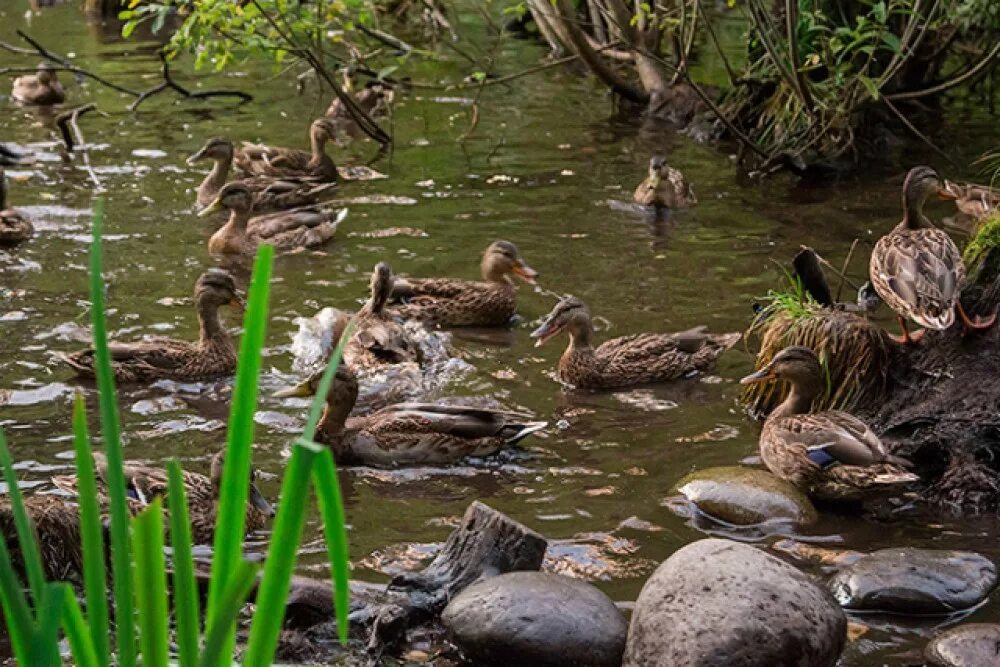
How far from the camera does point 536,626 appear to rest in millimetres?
6047

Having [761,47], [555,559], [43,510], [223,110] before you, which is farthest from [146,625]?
[223,110]

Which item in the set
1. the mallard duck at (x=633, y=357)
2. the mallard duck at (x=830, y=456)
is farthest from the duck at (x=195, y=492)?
the mallard duck at (x=633, y=357)

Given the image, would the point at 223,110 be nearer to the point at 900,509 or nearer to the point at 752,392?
the point at 752,392

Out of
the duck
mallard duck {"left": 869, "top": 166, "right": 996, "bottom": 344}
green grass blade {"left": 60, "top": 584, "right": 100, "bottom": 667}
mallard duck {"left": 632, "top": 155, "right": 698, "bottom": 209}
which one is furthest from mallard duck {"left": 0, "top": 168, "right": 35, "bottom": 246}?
green grass blade {"left": 60, "top": 584, "right": 100, "bottom": 667}

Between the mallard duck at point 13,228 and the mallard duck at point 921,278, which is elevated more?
the mallard duck at point 921,278

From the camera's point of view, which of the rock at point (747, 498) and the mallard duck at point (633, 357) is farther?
the mallard duck at point (633, 357)

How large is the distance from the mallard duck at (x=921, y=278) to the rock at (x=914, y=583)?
2208 millimetres

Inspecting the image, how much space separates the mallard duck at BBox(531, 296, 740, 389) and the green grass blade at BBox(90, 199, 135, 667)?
720cm

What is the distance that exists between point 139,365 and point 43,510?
357 centimetres

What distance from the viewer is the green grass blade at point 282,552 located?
2600 mm

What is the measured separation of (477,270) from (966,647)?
6994 mm

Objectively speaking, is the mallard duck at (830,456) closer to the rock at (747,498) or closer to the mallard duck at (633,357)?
the rock at (747,498)

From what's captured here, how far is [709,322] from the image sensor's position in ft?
36.1

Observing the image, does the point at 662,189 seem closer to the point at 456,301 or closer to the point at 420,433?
the point at 456,301
